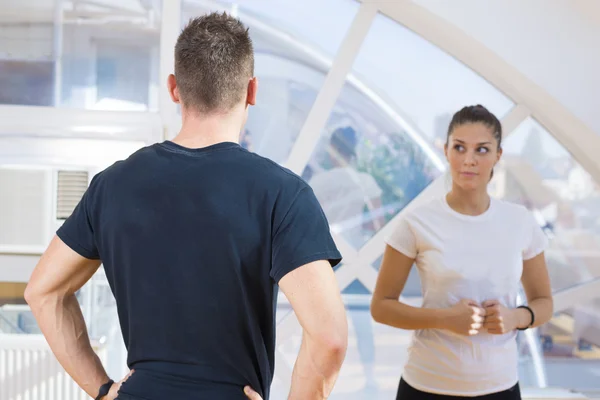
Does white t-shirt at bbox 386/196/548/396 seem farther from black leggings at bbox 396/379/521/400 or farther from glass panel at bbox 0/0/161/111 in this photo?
glass panel at bbox 0/0/161/111

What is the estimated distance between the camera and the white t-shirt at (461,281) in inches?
85.8

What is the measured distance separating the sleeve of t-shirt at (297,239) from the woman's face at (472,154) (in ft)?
3.68

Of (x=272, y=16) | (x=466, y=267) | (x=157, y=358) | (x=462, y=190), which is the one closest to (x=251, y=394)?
(x=157, y=358)

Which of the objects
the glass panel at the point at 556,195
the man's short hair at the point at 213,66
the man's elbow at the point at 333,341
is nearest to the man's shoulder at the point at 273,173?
the man's short hair at the point at 213,66

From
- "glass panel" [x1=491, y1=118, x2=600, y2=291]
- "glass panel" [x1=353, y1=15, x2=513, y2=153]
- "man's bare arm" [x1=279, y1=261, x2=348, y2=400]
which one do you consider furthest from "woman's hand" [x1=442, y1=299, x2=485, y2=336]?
"glass panel" [x1=491, y1=118, x2=600, y2=291]

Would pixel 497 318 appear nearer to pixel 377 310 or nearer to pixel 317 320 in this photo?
pixel 377 310

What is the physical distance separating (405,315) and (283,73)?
2.63 m

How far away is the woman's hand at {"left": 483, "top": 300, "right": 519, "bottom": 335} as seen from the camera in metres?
2.14

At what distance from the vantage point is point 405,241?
2281 mm

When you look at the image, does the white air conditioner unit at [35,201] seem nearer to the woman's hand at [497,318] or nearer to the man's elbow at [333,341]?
the woman's hand at [497,318]

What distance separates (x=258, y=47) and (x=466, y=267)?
2.76 meters

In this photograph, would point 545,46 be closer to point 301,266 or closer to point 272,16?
point 272,16

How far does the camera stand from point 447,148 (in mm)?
2400

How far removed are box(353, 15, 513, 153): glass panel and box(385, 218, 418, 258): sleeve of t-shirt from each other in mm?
2482
